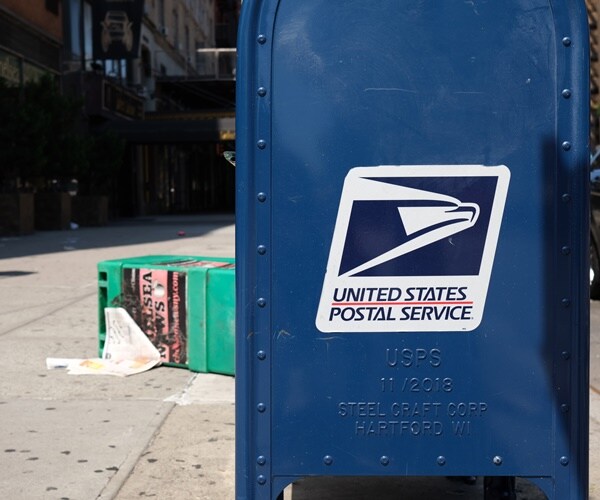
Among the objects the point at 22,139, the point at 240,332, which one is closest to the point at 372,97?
the point at 240,332

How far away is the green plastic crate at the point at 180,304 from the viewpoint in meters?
5.68

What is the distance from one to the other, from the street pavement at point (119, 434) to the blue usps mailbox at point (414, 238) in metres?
1.02

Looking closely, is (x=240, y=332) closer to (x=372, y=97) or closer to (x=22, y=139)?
(x=372, y=97)

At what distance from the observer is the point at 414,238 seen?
110 inches

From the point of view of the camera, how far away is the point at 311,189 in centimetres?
280

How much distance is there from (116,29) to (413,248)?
2880cm

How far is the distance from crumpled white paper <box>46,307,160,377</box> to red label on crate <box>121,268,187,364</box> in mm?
48

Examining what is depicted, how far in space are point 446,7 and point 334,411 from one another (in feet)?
4.10

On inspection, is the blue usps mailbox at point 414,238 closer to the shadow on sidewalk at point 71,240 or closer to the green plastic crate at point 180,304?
the green plastic crate at point 180,304

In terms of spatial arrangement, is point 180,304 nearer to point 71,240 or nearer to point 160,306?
point 160,306

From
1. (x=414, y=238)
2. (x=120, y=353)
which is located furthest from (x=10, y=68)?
(x=414, y=238)

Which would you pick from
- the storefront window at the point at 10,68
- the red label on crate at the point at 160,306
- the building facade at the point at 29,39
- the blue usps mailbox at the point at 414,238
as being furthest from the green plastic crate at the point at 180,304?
the storefront window at the point at 10,68

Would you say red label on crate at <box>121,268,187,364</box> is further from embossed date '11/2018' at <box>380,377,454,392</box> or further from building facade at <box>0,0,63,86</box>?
building facade at <box>0,0,63,86</box>

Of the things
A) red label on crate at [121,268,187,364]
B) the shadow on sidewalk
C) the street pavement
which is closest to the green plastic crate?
red label on crate at [121,268,187,364]
